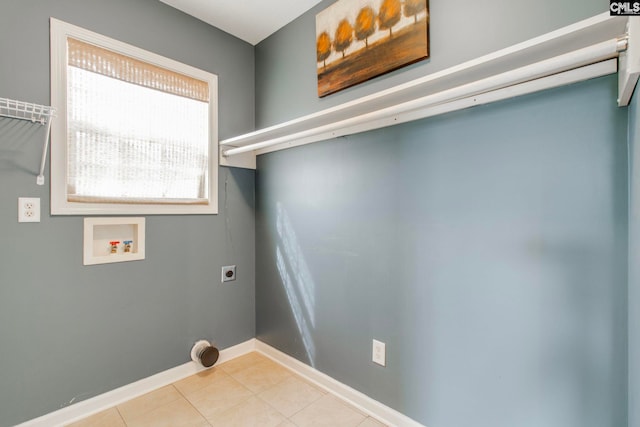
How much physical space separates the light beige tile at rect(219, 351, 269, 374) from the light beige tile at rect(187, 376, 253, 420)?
0.13 meters

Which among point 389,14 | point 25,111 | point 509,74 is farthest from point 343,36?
point 25,111

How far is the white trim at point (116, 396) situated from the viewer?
1.42 m

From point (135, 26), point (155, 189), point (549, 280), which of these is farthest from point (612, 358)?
point (135, 26)

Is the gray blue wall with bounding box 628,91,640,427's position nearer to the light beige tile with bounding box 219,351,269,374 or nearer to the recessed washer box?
the light beige tile with bounding box 219,351,269,374

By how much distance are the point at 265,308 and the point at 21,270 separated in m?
1.36

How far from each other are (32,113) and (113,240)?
0.71 metres

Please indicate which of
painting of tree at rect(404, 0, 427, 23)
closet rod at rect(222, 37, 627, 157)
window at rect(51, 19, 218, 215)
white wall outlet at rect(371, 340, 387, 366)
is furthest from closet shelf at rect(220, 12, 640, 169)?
white wall outlet at rect(371, 340, 387, 366)

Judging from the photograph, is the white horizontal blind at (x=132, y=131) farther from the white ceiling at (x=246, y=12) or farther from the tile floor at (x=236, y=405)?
the tile floor at (x=236, y=405)

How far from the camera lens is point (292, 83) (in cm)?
195

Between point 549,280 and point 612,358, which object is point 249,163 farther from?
point 612,358

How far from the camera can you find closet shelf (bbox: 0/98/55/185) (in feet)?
4.14

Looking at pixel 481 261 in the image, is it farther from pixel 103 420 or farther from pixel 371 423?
pixel 103 420

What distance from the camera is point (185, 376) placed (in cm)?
186

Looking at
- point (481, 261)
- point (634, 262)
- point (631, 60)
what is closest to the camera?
point (631, 60)
